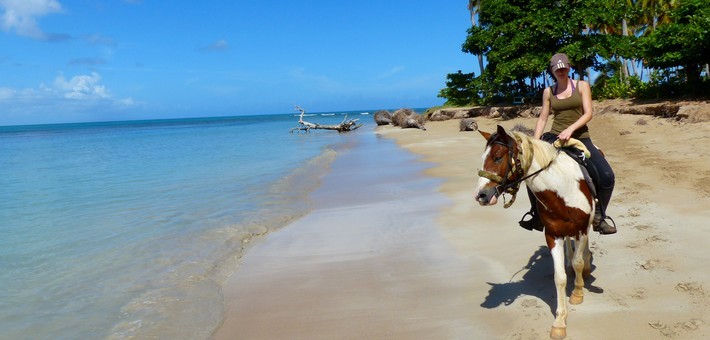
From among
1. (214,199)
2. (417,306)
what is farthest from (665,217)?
(214,199)

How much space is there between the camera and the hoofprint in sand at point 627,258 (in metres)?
3.99

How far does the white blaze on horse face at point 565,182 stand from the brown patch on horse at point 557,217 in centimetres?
4

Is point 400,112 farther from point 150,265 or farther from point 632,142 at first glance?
point 150,265

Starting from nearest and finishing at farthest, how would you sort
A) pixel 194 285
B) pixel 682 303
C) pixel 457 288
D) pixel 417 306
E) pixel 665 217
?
1. pixel 682 303
2. pixel 417 306
3. pixel 457 288
4. pixel 194 285
5. pixel 665 217

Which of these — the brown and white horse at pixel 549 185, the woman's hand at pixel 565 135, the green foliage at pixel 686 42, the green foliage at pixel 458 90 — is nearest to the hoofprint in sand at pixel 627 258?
the brown and white horse at pixel 549 185

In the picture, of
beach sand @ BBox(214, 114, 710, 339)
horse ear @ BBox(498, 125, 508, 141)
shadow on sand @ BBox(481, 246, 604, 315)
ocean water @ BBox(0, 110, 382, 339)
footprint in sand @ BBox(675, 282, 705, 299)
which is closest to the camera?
horse ear @ BBox(498, 125, 508, 141)

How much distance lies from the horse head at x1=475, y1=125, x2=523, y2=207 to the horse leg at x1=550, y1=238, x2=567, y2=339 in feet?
2.53

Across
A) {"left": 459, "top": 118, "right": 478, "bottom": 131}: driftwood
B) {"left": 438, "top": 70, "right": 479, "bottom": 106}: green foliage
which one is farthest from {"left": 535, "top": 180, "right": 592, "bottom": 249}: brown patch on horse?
{"left": 438, "top": 70, "right": 479, "bottom": 106}: green foliage

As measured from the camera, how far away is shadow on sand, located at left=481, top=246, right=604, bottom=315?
4.62m

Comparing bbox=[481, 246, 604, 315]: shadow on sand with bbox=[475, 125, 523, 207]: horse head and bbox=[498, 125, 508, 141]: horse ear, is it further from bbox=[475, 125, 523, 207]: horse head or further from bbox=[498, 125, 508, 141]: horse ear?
bbox=[498, 125, 508, 141]: horse ear

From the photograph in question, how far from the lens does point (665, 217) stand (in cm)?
662

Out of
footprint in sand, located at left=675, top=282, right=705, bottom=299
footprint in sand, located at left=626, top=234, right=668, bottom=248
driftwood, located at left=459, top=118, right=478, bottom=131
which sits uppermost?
driftwood, located at left=459, top=118, right=478, bottom=131

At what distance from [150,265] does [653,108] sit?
18.8 m

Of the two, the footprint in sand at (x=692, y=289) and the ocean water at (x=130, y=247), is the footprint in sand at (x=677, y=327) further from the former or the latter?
the ocean water at (x=130, y=247)
